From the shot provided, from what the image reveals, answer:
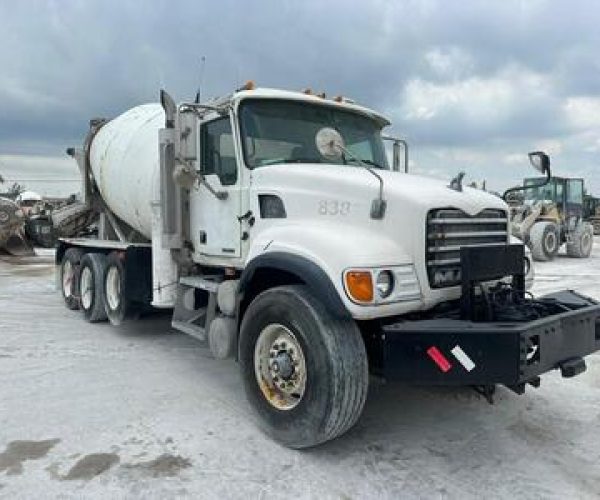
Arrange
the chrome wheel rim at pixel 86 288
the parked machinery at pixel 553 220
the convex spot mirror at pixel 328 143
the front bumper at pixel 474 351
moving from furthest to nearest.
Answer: the parked machinery at pixel 553 220 < the chrome wheel rim at pixel 86 288 < the convex spot mirror at pixel 328 143 < the front bumper at pixel 474 351

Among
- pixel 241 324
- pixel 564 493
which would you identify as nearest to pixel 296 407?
pixel 241 324

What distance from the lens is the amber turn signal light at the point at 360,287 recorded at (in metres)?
4.07

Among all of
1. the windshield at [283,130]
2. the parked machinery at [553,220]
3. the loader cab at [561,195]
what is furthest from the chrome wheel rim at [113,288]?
the loader cab at [561,195]

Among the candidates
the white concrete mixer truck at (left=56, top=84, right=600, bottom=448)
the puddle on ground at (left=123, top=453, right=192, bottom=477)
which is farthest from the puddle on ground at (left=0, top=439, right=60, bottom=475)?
the white concrete mixer truck at (left=56, top=84, right=600, bottom=448)

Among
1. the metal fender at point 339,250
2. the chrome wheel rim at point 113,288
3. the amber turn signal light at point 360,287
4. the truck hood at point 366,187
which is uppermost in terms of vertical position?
the truck hood at point 366,187

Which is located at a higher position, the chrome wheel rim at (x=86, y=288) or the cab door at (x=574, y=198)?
the cab door at (x=574, y=198)

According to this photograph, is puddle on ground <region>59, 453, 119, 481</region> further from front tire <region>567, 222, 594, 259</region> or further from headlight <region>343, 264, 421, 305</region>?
front tire <region>567, 222, 594, 259</region>

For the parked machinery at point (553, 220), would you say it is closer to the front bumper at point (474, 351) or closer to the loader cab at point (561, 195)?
the loader cab at point (561, 195)

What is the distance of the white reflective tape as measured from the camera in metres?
3.90

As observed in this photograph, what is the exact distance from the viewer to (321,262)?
14.1 feet

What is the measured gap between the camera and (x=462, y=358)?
3914 mm

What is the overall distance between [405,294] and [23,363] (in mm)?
4403

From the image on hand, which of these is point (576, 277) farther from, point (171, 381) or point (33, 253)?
point (33, 253)

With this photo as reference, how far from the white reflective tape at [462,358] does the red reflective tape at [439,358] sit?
67 mm
